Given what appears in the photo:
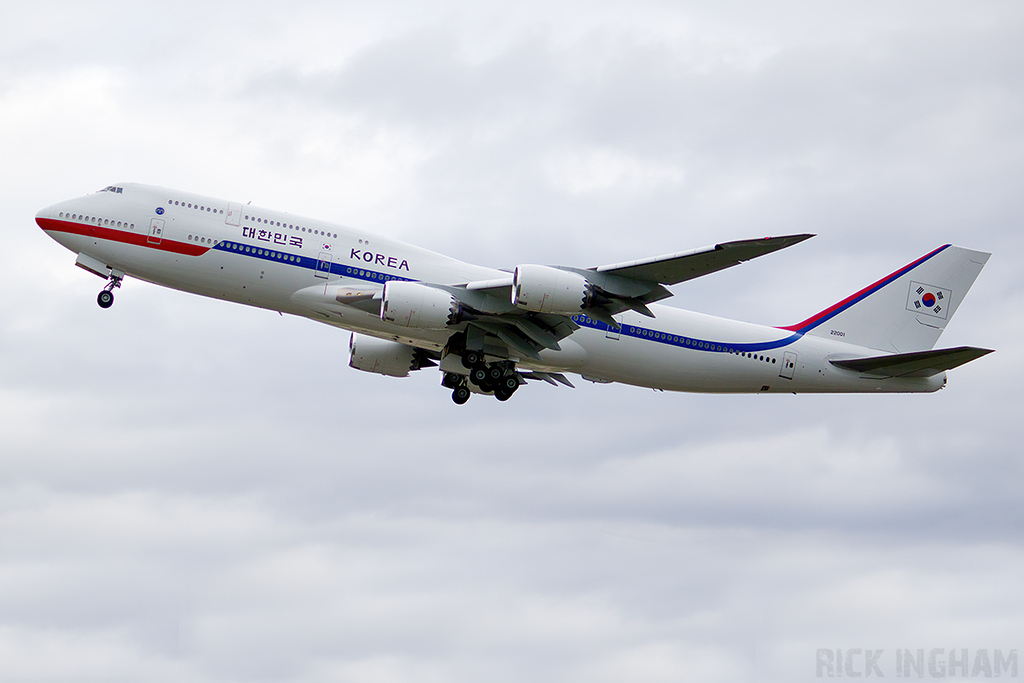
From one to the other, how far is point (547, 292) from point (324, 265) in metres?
8.79

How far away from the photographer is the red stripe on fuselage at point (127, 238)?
40.8m

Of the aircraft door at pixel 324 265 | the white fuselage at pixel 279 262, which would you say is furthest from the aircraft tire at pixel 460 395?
the aircraft door at pixel 324 265

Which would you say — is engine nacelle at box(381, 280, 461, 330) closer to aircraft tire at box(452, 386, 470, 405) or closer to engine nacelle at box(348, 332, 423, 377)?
aircraft tire at box(452, 386, 470, 405)

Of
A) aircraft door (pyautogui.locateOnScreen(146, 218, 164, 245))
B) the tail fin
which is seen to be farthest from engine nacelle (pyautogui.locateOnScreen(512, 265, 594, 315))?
the tail fin

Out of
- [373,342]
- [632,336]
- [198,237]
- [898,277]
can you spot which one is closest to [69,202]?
[198,237]

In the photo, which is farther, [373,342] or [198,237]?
[373,342]

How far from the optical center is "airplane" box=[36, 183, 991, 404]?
39.2 m

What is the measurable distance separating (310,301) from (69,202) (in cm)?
969

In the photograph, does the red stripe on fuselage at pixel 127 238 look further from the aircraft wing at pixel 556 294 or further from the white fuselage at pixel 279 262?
the aircraft wing at pixel 556 294

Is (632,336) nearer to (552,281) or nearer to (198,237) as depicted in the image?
(552,281)

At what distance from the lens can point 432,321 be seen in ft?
131

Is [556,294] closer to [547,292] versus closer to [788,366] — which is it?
[547,292]

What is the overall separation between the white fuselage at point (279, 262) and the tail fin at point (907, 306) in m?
8.24

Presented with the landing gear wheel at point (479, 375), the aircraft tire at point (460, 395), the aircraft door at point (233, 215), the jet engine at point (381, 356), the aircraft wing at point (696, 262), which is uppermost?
the aircraft door at point (233, 215)
